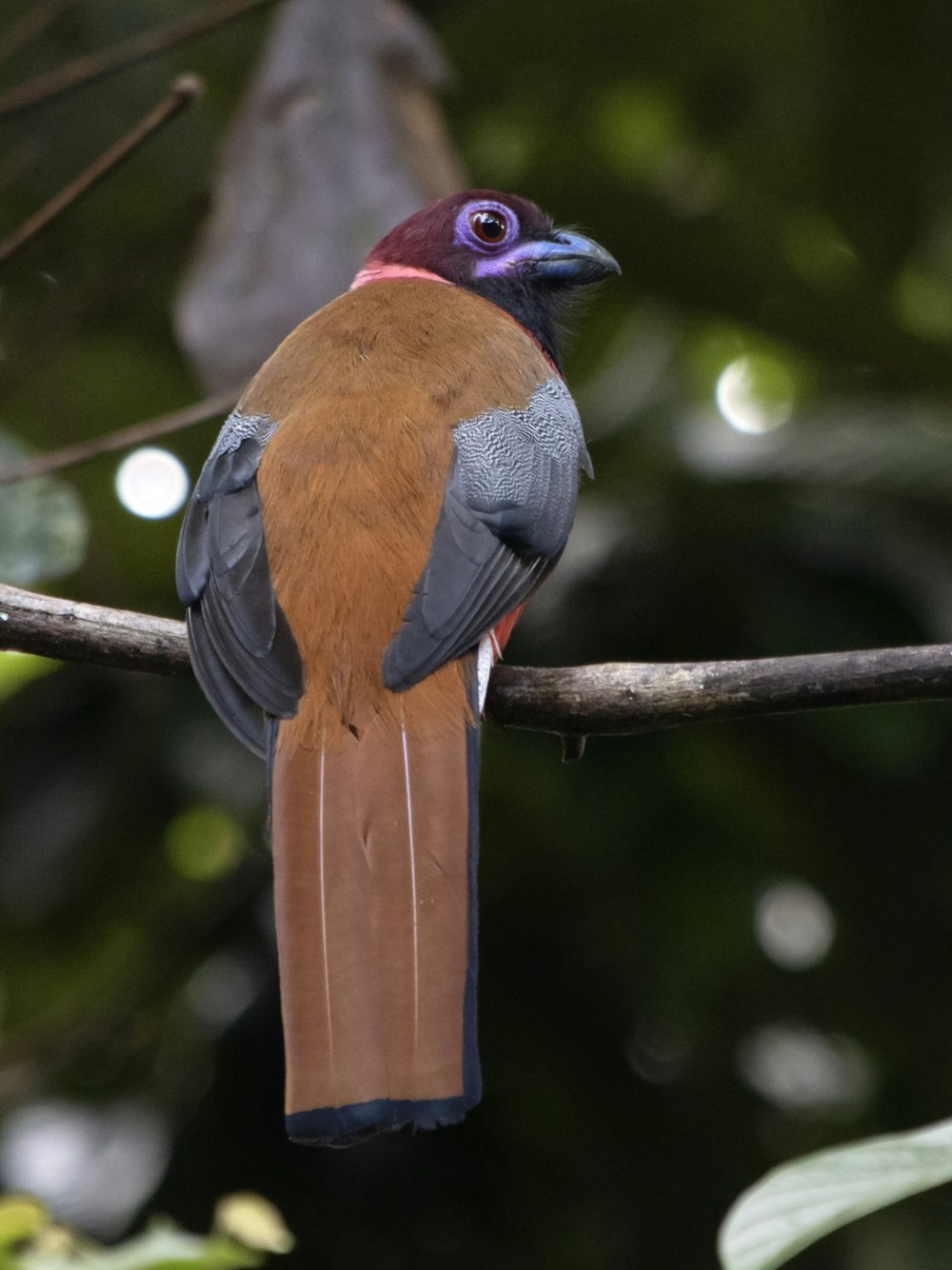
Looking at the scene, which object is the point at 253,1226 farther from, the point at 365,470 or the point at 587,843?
the point at 587,843

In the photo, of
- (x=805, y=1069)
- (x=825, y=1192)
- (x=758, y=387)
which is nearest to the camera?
(x=825, y=1192)

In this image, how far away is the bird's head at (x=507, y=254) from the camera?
3.42 metres

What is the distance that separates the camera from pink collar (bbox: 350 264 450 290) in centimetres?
346

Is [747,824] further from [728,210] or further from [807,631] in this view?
[728,210]

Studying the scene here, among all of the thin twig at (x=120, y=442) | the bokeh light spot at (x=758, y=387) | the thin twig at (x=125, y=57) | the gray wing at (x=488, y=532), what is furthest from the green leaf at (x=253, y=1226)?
the bokeh light spot at (x=758, y=387)

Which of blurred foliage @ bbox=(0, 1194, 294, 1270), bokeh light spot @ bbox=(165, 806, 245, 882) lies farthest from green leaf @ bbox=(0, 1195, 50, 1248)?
bokeh light spot @ bbox=(165, 806, 245, 882)

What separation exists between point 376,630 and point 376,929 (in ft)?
1.52

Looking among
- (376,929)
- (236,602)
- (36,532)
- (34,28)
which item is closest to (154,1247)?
(376,929)

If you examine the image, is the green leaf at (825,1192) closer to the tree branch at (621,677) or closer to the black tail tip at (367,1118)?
the black tail tip at (367,1118)

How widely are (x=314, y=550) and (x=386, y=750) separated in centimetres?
36

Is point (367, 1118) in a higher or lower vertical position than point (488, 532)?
lower

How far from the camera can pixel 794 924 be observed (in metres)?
4.34

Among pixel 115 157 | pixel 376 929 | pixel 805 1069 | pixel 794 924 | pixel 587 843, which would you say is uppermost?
pixel 115 157

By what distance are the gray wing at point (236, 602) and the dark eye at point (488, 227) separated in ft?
3.18
